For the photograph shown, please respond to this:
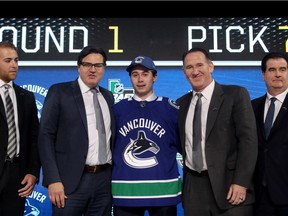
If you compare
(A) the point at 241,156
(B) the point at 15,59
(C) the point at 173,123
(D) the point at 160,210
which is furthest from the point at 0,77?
(A) the point at 241,156

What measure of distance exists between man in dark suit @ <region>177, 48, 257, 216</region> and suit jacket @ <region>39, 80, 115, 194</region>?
1.76 feet

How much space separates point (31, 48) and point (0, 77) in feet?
4.84

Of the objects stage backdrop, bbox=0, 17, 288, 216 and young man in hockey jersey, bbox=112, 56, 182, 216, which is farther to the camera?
stage backdrop, bbox=0, 17, 288, 216

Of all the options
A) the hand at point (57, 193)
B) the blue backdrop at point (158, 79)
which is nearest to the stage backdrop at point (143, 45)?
the blue backdrop at point (158, 79)

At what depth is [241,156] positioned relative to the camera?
228 cm

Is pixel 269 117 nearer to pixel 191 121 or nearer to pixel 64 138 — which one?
pixel 191 121

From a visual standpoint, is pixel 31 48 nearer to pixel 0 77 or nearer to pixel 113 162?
pixel 0 77

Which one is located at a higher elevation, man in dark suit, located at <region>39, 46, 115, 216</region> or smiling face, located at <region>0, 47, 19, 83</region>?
smiling face, located at <region>0, 47, 19, 83</region>

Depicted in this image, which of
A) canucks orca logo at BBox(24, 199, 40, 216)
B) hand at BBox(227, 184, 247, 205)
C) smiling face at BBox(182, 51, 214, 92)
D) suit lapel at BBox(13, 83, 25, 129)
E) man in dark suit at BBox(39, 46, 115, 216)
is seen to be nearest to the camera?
hand at BBox(227, 184, 247, 205)

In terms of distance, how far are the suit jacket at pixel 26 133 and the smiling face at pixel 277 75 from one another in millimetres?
1489

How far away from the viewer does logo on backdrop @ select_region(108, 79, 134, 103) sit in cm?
393

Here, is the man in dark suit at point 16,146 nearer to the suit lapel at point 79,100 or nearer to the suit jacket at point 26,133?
the suit jacket at point 26,133

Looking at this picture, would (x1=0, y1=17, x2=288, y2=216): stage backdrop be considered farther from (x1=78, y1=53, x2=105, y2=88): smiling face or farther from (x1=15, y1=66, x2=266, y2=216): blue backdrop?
(x1=78, y1=53, x2=105, y2=88): smiling face

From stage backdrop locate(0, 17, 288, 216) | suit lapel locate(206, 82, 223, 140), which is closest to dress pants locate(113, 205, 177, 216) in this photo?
suit lapel locate(206, 82, 223, 140)
